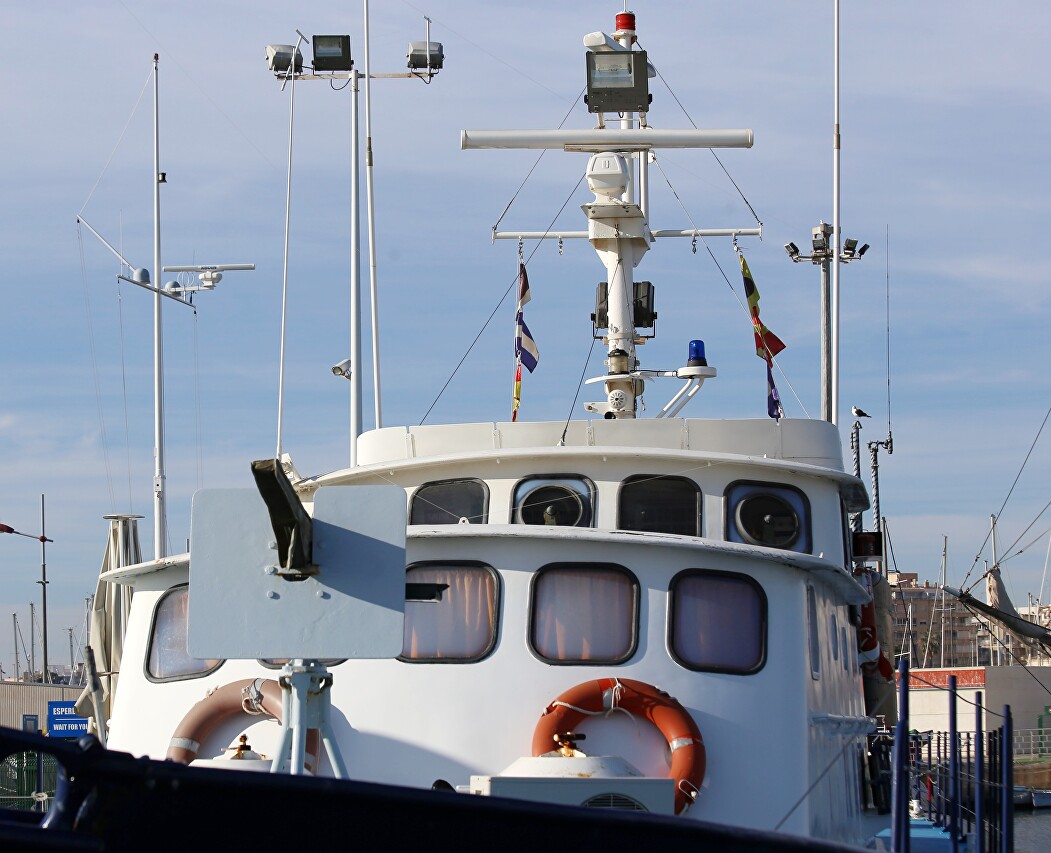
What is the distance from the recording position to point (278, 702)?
8.30 metres

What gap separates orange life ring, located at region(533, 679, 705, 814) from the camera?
8109 mm

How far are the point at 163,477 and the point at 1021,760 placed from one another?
2545 cm

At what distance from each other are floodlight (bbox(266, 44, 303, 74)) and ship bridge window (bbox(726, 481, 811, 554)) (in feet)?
38.5

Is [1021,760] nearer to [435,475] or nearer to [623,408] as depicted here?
[623,408]

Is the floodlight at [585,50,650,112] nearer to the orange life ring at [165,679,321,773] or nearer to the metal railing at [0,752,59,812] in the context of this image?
the orange life ring at [165,679,321,773]

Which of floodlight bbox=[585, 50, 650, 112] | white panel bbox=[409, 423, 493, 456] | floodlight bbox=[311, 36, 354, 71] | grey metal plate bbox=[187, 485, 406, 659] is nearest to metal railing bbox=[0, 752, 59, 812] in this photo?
white panel bbox=[409, 423, 493, 456]

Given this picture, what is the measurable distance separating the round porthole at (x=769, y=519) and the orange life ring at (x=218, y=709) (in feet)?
13.4

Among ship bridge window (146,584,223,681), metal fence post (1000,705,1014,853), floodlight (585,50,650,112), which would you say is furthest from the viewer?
floodlight (585,50,650,112)

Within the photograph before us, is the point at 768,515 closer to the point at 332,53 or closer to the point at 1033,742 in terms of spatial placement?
the point at 332,53

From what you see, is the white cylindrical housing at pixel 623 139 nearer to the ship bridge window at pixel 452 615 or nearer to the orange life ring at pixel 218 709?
the ship bridge window at pixel 452 615

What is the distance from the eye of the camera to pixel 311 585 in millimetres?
6277

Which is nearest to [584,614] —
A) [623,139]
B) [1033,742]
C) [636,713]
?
[636,713]

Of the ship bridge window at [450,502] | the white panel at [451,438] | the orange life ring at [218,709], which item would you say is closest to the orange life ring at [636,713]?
the orange life ring at [218,709]

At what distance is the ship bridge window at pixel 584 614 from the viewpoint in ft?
28.2
